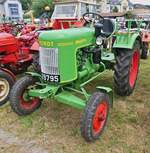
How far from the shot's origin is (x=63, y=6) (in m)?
12.2

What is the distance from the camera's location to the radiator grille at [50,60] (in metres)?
3.33

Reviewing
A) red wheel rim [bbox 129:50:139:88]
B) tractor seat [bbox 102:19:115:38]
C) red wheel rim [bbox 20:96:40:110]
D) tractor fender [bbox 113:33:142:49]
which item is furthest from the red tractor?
red wheel rim [bbox 129:50:139:88]

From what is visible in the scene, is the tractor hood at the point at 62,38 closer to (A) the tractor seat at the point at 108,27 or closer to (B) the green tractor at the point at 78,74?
(B) the green tractor at the point at 78,74

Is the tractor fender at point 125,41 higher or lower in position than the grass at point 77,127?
higher

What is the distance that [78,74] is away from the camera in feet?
11.9

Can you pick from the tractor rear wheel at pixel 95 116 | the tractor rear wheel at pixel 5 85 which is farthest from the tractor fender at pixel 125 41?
the tractor rear wheel at pixel 5 85

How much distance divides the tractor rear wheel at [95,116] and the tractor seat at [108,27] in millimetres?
1149

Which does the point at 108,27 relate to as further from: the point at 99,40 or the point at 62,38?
the point at 62,38

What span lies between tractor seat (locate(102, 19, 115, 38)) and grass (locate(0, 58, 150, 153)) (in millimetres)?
1123

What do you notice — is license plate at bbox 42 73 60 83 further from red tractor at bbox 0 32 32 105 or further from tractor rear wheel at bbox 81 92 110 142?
red tractor at bbox 0 32 32 105

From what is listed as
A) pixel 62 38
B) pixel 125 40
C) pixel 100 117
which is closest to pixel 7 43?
pixel 62 38

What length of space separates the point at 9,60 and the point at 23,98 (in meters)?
1.49

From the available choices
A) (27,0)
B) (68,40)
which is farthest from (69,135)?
(27,0)

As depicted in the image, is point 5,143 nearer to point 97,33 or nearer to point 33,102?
point 33,102
